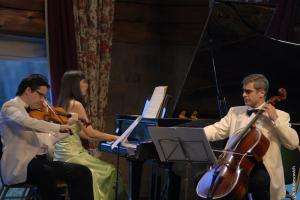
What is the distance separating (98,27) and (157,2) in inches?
47.0

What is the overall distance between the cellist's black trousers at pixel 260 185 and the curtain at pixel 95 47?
280cm

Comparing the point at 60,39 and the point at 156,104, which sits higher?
the point at 60,39

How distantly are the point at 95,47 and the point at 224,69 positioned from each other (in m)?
1.85

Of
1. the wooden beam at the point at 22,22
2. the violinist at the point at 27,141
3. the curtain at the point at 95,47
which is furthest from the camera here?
the curtain at the point at 95,47

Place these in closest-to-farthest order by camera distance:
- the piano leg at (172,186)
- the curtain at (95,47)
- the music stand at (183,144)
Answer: the music stand at (183,144), the piano leg at (172,186), the curtain at (95,47)

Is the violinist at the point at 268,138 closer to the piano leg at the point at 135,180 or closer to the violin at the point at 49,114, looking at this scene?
the piano leg at the point at 135,180

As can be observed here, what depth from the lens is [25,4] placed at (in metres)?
6.34

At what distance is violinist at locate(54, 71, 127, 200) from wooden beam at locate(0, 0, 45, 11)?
1.44 m

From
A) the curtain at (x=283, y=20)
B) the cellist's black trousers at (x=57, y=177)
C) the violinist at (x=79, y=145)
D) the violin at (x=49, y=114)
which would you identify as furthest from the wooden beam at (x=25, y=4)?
the curtain at (x=283, y=20)

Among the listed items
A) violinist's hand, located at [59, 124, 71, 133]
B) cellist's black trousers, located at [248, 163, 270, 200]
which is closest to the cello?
cellist's black trousers, located at [248, 163, 270, 200]

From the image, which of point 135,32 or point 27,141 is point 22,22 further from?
point 27,141

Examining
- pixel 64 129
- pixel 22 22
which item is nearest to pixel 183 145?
pixel 64 129

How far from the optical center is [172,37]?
7598 mm

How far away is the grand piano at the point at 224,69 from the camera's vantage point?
16.6 feet
